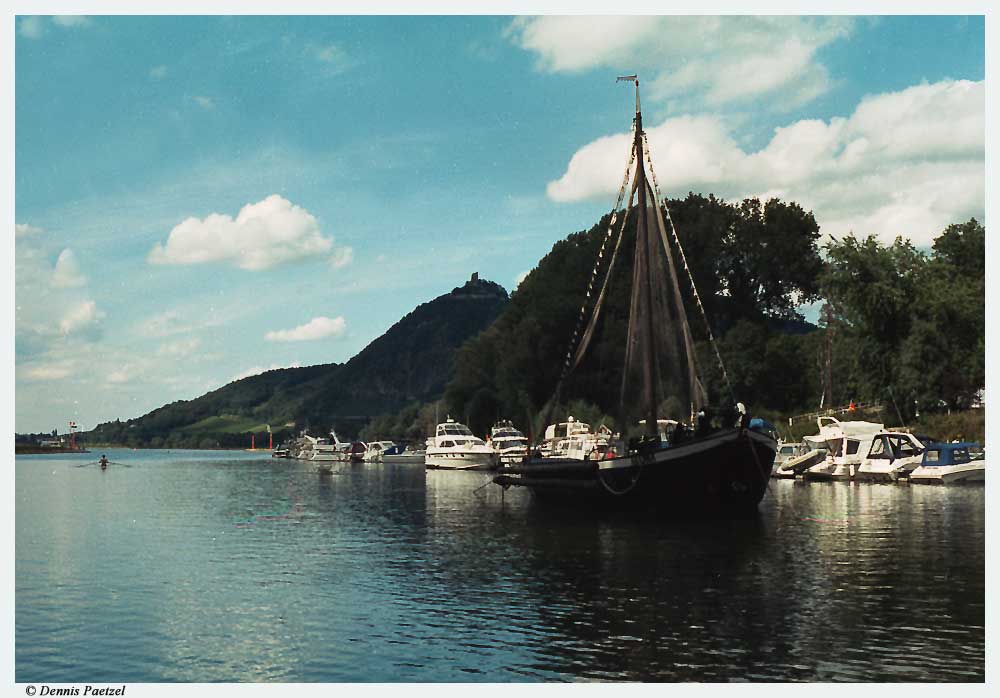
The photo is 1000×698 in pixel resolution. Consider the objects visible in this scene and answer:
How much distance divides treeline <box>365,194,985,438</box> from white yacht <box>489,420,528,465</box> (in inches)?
87.4

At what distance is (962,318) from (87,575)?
7832cm

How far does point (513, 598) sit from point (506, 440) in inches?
3645

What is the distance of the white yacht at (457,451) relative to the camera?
125 meters

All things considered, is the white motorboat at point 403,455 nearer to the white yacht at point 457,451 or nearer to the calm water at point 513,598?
the white yacht at point 457,451

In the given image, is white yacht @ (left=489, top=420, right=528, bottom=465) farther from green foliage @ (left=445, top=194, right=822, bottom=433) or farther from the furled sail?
the furled sail

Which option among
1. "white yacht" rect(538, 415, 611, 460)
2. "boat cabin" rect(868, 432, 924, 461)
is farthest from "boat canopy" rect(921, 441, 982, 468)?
"white yacht" rect(538, 415, 611, 460)

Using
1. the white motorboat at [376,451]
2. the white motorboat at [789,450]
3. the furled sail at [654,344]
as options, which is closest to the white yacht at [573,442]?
the white motorboat at [789,450]

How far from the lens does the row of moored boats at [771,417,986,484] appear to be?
2945 inches

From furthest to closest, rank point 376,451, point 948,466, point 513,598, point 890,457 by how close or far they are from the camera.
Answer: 1. point 376,451
2. point 890,457
3. point 948,466
4. point 513,598

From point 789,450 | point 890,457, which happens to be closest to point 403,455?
point 789,450

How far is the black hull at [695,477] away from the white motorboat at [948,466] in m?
27.2

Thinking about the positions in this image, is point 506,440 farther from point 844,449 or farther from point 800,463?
point 844,449

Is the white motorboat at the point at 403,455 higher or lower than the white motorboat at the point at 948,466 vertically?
lower

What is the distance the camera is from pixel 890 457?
80375 mm
